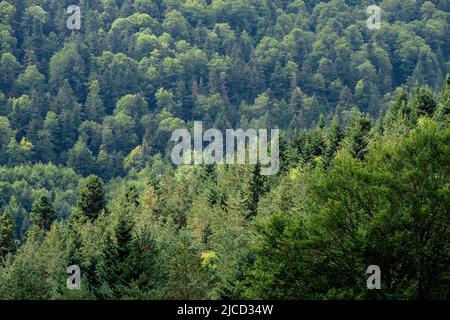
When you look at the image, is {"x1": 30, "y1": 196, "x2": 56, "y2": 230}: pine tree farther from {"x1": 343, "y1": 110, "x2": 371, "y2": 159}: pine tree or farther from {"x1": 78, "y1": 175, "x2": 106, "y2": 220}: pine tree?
{"x1": 343, "y1": 110, "x2": 371, "y2": 159}: pine tree

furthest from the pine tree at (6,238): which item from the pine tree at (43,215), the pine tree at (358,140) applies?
the pine tree at (358,140)

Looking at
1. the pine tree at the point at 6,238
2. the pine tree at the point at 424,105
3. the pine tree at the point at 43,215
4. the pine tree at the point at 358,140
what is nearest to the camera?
the pine tree at the point at 358,140

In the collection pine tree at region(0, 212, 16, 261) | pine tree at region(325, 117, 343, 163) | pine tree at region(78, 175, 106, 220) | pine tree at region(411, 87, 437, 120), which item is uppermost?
pine tree at region(411, 87, 437, 120)

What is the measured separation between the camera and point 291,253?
1714 inches

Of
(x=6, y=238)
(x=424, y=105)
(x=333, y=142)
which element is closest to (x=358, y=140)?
(x=333, y=142)

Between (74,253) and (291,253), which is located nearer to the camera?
(291,253)

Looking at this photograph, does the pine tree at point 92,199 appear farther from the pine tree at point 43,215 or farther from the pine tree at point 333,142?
the pine tree at point 333,142

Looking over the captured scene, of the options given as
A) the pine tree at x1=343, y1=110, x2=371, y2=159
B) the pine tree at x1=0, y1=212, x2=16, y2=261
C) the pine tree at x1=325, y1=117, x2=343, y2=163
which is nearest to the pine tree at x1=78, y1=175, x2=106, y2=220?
the pine tree at x1=0, y1=212, x2=16, y2=261

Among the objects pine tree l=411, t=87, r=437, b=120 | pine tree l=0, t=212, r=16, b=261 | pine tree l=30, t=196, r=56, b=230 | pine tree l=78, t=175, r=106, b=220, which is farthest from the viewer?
pine tree l=30, t=196, r=56, b=230

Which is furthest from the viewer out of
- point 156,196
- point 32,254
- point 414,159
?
point 156,196

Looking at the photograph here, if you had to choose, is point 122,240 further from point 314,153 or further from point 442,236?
point 314,153
